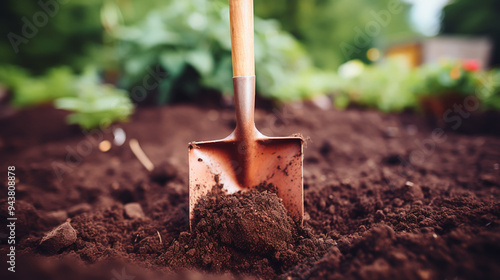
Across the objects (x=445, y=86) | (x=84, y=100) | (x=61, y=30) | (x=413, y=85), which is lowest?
(x=84, y=100)

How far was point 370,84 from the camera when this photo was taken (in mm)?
4602

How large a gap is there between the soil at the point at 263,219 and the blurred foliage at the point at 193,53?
42.3 inches

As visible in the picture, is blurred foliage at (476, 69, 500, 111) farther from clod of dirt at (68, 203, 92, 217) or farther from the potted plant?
clod of dirt at (68, 203, 92, 217)

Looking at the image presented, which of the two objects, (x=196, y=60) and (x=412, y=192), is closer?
(x=412, y=192)

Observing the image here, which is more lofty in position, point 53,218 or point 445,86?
point 445,86

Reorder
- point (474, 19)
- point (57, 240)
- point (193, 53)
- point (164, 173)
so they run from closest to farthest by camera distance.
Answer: point (57, 240)
point (164, 173)
point (193, 53)
point (474, 19)

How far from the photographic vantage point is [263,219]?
126 cm

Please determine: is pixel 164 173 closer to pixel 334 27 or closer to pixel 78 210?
pixel 78 210

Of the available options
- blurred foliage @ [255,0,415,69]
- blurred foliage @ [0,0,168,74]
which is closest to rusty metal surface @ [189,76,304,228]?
blurred foliage @ [0,0,168,74]

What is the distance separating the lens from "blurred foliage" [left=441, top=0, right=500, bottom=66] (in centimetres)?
838

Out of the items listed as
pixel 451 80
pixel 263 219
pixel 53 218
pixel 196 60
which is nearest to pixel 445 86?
pixel 451 80

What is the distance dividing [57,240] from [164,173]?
2.68ft

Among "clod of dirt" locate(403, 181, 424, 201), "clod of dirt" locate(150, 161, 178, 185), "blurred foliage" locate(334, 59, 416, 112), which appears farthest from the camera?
"blurred foliage" locate(334, 59, 416, 112)

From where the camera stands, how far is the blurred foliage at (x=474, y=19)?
8.38m
